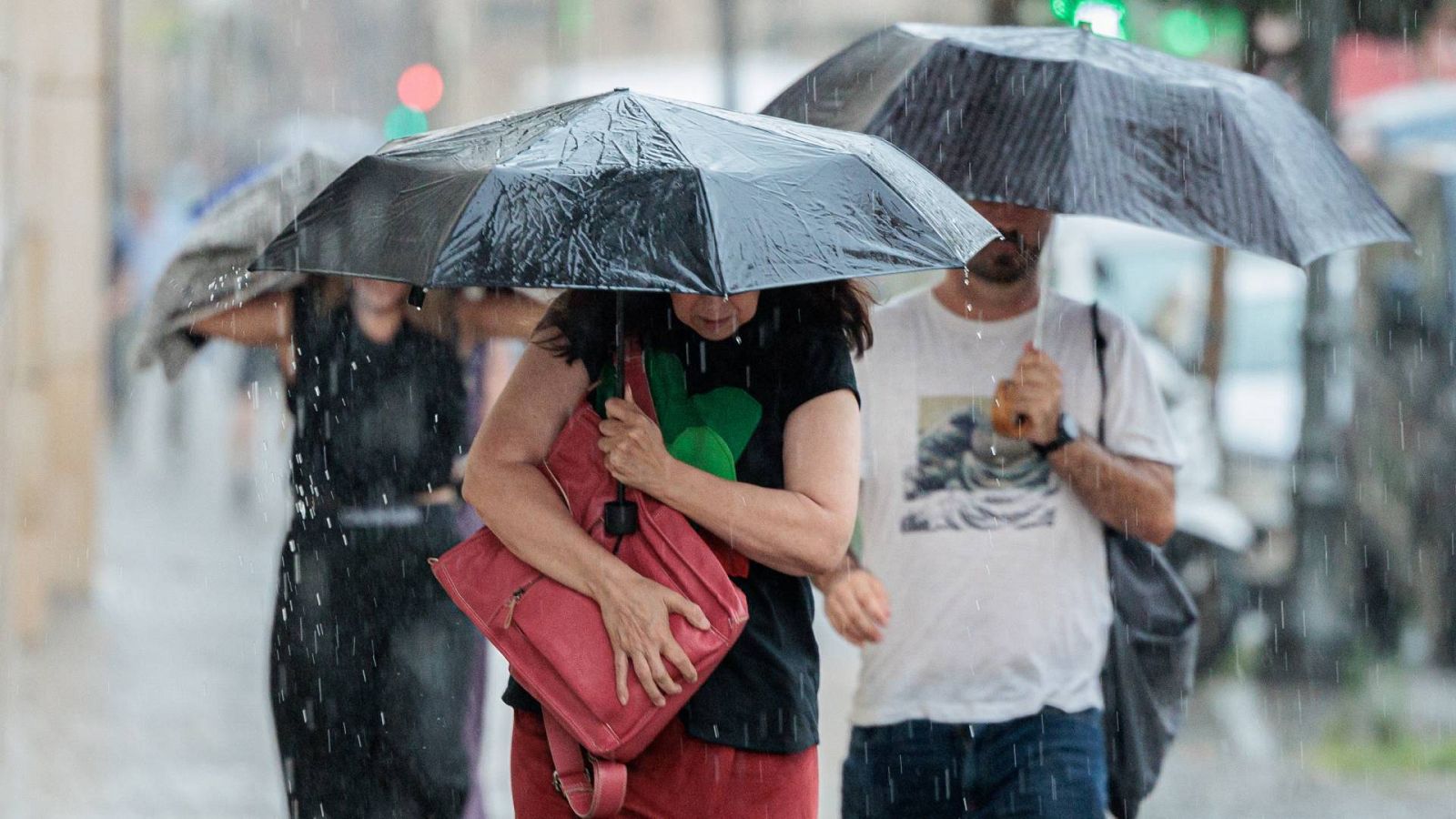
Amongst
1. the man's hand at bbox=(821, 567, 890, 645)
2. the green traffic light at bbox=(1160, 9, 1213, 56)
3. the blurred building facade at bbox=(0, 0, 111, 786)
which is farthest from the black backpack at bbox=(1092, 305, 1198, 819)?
the blurred building facade at bbox=(0, 0, 111, 786)

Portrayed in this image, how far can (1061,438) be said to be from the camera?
171 inches

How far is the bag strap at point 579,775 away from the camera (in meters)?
3.43

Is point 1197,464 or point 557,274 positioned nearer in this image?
point 557,274

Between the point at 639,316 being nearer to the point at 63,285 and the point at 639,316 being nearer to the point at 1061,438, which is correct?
the point at 1061,438

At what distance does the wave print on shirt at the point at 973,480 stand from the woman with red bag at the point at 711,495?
2.71 ft

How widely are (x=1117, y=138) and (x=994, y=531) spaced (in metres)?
0.89

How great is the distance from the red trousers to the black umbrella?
0.41 metres

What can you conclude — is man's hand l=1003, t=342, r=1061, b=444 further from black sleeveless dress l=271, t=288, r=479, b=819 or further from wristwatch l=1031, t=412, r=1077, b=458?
black sleeveless dress l=271, t=288, r=479, b=819

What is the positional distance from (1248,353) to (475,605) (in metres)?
12.5

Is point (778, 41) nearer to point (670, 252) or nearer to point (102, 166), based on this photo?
point (102, 166)

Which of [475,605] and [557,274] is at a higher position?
[557,274]

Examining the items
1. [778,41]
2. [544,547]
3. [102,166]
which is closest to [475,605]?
[544,547]

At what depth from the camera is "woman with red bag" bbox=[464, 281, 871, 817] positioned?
11.3 ft

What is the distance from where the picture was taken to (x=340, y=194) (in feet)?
11.6
